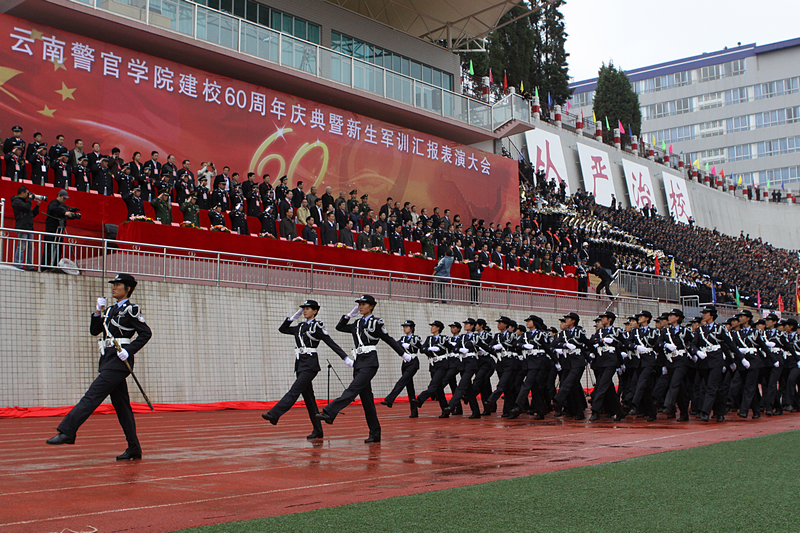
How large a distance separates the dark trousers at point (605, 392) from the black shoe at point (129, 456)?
27.8ft

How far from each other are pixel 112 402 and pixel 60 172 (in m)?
11.5

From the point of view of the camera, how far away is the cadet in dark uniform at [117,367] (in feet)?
25.0

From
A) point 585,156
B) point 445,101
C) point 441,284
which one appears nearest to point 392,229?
point 441,284

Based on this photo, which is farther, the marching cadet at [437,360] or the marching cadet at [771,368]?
the marching cadet at [437,360]

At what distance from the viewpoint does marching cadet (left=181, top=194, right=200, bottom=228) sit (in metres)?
18.0

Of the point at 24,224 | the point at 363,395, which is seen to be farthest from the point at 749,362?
the point at 24,224

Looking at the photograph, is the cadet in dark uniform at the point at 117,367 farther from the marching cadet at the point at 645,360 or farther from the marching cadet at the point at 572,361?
the marching cadet at the point at 645,360

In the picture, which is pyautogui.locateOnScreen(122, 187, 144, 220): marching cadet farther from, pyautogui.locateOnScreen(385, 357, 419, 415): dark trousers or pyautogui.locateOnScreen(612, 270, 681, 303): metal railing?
pyautogui.locateOnScreen(612, 270, 681, 303): metal railing

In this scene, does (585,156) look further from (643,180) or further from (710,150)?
(710,150)

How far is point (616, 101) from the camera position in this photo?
70.1 metres

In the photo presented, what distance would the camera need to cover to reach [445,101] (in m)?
30.9

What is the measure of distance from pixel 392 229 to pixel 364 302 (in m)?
13.3

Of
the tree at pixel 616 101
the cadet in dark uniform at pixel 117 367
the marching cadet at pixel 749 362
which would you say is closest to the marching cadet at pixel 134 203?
the cadet in dark uniform at pixel 117 367

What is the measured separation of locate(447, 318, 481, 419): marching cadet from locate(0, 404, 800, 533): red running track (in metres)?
0.88
